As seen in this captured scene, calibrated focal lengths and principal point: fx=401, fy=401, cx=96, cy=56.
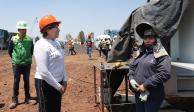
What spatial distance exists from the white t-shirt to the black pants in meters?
0.10

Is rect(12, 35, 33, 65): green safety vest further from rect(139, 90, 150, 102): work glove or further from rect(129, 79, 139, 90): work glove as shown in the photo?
rect(139, 90, 150, 102): work glove

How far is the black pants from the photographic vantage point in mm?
5328

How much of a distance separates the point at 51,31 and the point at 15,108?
4164 millimetres

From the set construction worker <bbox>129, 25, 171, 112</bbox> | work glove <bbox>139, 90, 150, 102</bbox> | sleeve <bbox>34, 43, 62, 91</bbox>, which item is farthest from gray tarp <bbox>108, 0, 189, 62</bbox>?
sleeve <bbox>34, 43, 62, 91</bbox>

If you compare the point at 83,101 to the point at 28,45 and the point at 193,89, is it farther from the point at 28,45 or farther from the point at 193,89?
the point at 193,89

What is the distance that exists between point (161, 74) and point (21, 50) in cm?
455

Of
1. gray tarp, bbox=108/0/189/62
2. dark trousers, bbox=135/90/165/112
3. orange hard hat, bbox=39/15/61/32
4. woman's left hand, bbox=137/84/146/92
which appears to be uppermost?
gray tarp, bbox=108/0/189/62

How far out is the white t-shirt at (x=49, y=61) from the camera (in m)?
5.16

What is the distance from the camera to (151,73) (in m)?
5.41

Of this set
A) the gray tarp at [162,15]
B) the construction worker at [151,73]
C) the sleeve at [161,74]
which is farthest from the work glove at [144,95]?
the gray tarp at [162,15]

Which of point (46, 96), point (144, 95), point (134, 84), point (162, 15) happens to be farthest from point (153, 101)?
point (162, 15)

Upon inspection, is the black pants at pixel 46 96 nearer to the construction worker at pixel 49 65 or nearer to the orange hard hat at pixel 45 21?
the construction worker at pixel 49 65

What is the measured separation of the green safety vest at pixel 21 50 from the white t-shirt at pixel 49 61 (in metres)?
3.72

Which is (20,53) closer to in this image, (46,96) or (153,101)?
(46,96)
